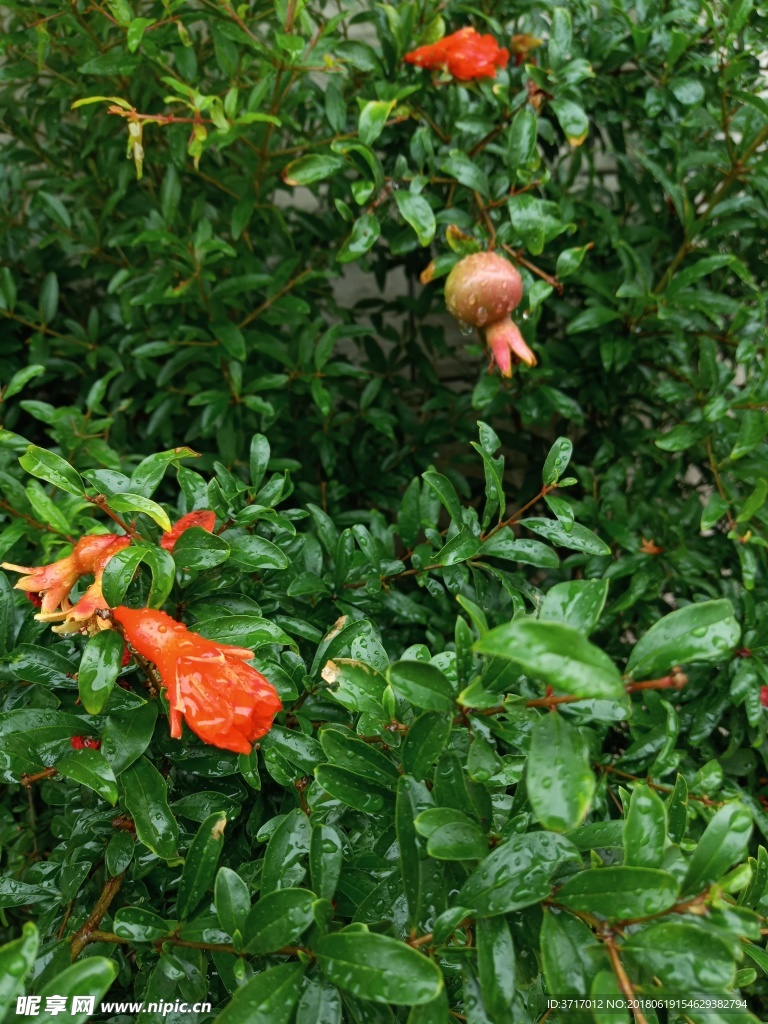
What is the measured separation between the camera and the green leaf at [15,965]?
1.28 feet

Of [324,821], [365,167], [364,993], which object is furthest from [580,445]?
[364,993]

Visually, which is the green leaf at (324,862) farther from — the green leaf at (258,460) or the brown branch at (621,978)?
the green leaf at (258,460)

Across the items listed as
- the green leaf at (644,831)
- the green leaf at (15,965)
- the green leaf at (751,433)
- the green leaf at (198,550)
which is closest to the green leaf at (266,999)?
the green leaf at (15,965)

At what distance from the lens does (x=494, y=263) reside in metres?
0.97

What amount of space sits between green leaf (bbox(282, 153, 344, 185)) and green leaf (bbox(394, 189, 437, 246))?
98 millimetres

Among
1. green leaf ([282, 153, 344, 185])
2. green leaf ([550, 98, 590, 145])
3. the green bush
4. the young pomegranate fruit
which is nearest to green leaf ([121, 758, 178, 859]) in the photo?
the green bush

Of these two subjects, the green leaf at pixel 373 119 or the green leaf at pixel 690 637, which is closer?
the green leaf at pixel 690 637

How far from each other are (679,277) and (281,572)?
761mm

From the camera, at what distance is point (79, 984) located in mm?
412

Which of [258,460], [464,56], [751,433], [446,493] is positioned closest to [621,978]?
[446,493]

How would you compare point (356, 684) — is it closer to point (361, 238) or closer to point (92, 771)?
point (92, 771)

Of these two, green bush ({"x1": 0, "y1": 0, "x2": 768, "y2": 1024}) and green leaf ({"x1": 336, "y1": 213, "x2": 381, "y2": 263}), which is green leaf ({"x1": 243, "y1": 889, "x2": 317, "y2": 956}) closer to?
green bush ({"x1": 0, "y1": 0, "x2": 768, "y2": 1024})

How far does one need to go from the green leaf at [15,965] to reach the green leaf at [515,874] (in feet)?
0.82

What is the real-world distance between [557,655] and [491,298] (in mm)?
678
